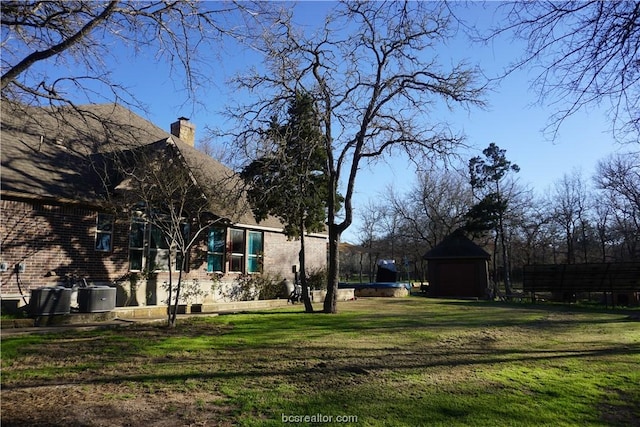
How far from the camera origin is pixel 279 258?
77.3 feet

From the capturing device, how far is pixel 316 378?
682 centimetres

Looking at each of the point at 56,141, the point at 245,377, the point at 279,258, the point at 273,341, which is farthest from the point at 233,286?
the point at 245,377

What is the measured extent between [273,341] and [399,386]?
13.2ft

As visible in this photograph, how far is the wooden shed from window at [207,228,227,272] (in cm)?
1814

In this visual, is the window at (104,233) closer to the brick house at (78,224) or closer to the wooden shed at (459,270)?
the brick house at (78,224)

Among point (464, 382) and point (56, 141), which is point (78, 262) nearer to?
point (56, 141)

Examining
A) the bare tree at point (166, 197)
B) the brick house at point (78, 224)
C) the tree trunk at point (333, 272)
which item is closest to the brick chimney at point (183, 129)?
the brick house at point (78, 224)

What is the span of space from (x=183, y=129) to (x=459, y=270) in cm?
2084

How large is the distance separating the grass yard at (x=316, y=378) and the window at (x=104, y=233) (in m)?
4.98

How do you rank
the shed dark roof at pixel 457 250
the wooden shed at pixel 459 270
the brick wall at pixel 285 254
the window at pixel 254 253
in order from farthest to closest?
the shed dark roof at pixel 457 250
the wooden shed at pixel 459 270
the brick wall at pixel 285 254
the window at pixel 254 253

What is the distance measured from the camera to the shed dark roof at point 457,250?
32375mm

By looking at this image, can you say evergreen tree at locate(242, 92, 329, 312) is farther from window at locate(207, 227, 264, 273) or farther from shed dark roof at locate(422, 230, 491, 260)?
shed dark roof at locate(422, 230, 491, 260)

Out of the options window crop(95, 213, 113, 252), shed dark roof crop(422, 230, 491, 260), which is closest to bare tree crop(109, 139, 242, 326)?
window crop(95, 213, 113, 252)

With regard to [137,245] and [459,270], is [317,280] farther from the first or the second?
[459,270]
